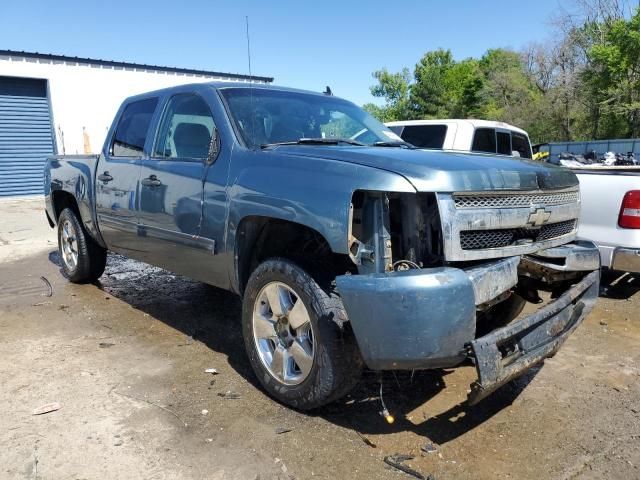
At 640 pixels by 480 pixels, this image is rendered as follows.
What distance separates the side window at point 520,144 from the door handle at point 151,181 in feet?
21.6

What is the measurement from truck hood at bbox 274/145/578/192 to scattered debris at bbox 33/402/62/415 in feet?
6.68

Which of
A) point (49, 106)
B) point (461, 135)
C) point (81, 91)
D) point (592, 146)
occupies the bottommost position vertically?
point (592, 146)

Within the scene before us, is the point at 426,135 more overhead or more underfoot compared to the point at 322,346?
more overhead

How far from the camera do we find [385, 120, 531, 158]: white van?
7.89 metres

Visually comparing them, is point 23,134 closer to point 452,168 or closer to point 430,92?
point 452,168

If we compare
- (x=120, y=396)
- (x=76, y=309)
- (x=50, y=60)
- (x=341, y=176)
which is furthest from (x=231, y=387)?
(x=50, y=60)

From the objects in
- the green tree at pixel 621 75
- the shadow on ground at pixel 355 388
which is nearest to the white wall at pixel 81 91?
the shadow on ground at pixel 355 388

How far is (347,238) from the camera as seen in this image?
265 cm

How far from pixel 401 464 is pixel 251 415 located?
0.94 meters

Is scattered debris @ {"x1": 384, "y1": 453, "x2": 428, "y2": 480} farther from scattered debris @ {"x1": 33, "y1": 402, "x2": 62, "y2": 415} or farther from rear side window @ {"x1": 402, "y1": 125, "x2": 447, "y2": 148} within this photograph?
rear side window @ {"x1": 402, "y1": 125, "x2": 447, "y2": 148}

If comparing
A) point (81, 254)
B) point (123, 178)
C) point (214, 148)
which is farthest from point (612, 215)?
point (81, 254)

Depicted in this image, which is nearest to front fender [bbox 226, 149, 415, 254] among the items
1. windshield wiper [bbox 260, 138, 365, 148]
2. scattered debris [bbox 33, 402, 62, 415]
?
windshield wiper [bbox 260, 138, 365, 148]

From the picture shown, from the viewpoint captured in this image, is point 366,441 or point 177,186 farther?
point 177,186

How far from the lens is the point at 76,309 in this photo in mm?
5254
